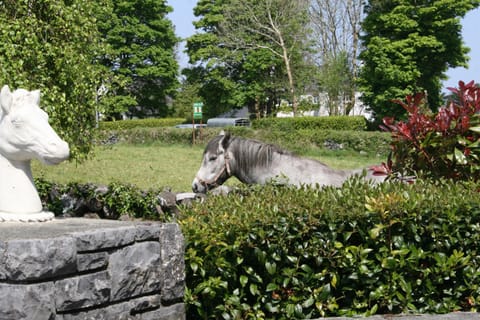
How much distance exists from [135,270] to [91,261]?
335 mm

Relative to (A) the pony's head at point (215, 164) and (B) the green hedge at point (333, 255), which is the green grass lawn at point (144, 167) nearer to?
(A) the pony's head at point (215, 164)

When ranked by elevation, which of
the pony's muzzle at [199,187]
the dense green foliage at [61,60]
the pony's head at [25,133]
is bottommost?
the pony's muzzle at [199,187]

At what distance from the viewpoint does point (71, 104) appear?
32.4 feet

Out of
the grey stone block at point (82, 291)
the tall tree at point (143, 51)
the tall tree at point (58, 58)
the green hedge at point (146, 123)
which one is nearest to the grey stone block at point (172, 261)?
the grey stone block at point (82, 291)

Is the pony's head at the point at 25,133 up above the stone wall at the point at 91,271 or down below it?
above

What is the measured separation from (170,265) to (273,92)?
129 feet

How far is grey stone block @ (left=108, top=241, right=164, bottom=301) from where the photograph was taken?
3879 millimetres

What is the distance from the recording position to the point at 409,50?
102 feet

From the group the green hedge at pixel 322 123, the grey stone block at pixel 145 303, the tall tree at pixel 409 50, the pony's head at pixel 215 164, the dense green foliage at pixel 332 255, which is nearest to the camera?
the grey stone block at pixel 145 303

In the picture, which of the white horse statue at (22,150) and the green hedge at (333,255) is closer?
the white horse statue at (22,150)

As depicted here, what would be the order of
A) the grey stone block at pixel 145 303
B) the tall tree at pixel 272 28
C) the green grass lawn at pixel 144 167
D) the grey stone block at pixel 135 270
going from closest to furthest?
the grey stone block at pixel 135 270 < the grey stone block at pixel 145 303 < the green grass lawn at pixel 144 167 < the tall tree at pixel 272 28

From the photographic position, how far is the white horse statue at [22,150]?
4.13 metres

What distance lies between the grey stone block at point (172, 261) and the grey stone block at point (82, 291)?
0.46 m

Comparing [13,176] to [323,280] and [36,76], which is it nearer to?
[323,280]
